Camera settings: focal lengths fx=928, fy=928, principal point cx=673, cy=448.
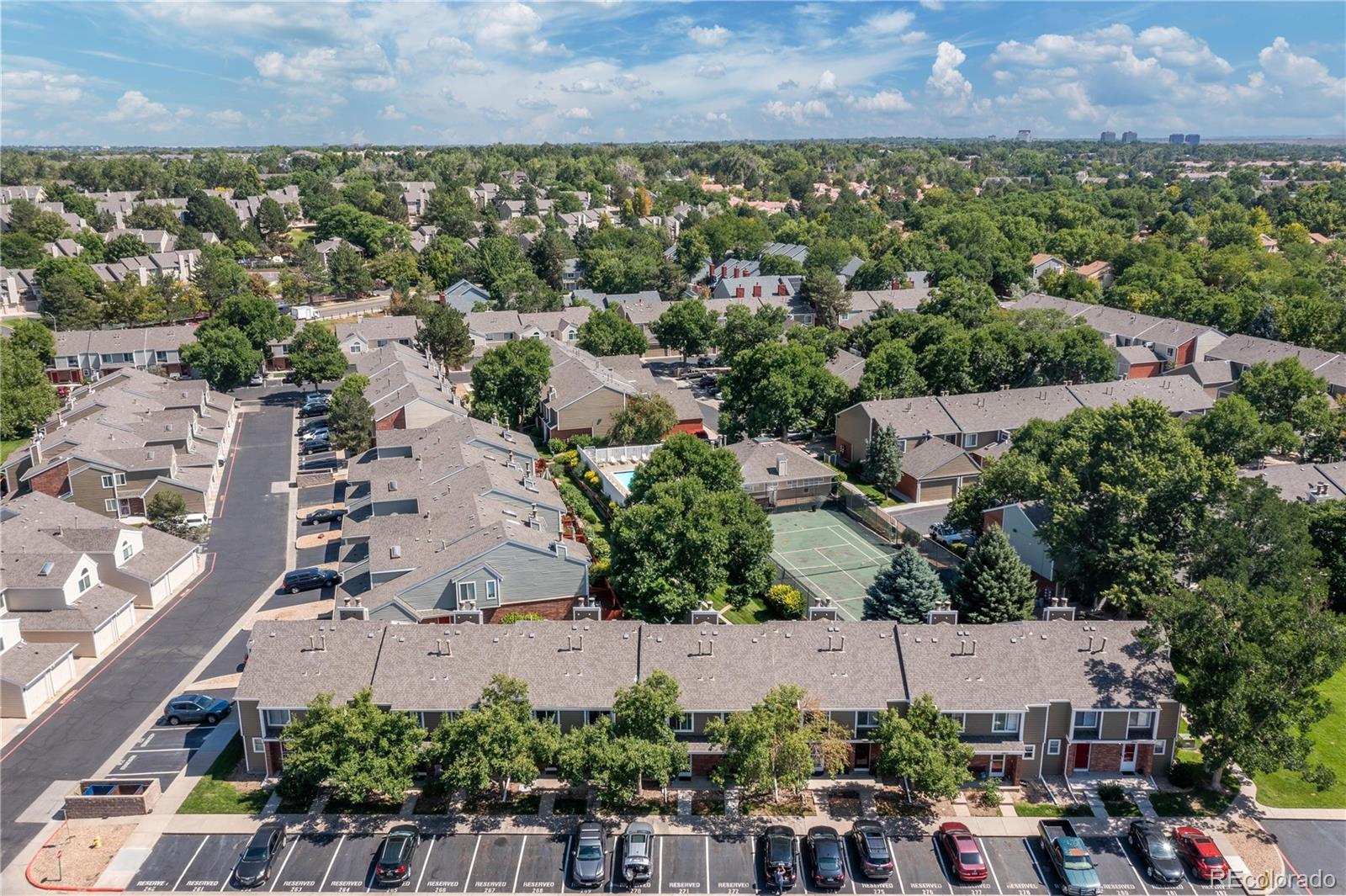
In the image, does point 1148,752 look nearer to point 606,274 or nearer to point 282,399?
point 282,399

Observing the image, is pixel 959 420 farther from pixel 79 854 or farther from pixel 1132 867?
pixel 79 854

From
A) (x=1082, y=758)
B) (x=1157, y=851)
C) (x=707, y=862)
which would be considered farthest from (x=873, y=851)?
(x=1082, y=758)

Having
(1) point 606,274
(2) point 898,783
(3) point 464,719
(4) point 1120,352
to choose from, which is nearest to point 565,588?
(3) point 464,719

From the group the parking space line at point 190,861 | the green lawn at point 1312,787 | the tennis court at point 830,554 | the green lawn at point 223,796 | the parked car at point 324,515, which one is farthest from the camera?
the parked car at point 324,515

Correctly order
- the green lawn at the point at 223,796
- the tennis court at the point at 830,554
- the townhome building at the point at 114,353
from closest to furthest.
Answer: the green lawn at the point at 223,796
the tennis court at the point at 830,554
the townhome building at the point at 114,353

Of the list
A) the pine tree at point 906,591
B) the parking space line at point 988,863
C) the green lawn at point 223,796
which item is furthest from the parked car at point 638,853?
the pine tree at point 906,591

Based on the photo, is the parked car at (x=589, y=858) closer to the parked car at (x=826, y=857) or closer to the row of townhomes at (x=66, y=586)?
the parked car at (x=826, y=857)
